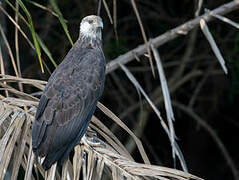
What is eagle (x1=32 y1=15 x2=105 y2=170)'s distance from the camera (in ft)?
8.62

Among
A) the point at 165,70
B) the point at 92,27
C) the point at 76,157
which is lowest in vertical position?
the point at 76,157

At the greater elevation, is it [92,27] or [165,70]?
[92,27]

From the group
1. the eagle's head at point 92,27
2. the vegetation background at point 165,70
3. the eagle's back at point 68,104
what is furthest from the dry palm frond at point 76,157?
the vegetation background at point 165,70

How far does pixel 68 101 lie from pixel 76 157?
585mm

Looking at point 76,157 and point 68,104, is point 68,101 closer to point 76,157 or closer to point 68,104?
point 68,104

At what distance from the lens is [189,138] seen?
644cm

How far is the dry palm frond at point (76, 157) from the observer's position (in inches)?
86.7

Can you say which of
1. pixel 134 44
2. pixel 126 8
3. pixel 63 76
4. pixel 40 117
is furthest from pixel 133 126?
pixel 40 117

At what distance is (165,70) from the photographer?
583cm

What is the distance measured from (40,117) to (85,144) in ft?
0.97

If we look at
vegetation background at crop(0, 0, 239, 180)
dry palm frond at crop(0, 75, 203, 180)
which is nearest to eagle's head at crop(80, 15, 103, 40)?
dry palm frond at crop(0, 75, 203, 180)

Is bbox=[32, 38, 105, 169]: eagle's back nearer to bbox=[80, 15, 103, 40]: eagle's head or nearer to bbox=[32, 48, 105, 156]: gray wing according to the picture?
bbox=[32, 48, 105, 156]: gray wing

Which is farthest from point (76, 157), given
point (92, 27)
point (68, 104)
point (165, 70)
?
point (165, 70)

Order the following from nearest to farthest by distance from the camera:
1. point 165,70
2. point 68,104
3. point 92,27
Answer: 1. point 68,104
2. point 92,27
3. point 165,70
